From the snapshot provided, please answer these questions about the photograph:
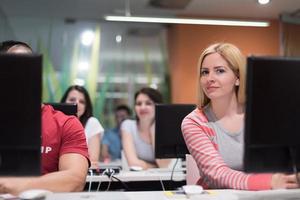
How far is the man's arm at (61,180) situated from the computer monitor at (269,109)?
0.75m

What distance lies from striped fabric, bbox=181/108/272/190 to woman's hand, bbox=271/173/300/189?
0.02 metres

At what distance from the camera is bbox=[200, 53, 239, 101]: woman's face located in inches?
76.9

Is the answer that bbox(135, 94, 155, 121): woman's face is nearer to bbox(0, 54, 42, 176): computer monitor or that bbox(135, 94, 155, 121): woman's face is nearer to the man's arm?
the man's arm

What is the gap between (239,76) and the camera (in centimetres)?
200

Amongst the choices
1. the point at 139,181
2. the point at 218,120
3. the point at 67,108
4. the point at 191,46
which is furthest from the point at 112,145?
the point at 218,120

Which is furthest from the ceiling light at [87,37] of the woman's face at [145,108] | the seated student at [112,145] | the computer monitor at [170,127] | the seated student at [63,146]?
the seated student at [63,146]

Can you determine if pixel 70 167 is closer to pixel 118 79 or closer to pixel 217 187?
pixel 217 187

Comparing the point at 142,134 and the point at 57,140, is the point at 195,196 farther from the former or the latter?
the point at 142,134

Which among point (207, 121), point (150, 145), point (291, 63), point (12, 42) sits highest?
point (12, 42)

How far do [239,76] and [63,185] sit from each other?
1.01m

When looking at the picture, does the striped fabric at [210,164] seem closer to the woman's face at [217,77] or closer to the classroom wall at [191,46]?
the woman's face at [217,77]

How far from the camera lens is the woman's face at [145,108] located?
12.5ft

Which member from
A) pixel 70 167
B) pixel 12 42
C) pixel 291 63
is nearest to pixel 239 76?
pixel 291 63

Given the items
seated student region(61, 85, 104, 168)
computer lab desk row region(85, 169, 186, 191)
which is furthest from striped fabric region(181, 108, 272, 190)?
seated student region(61, 85, 104, 168)
